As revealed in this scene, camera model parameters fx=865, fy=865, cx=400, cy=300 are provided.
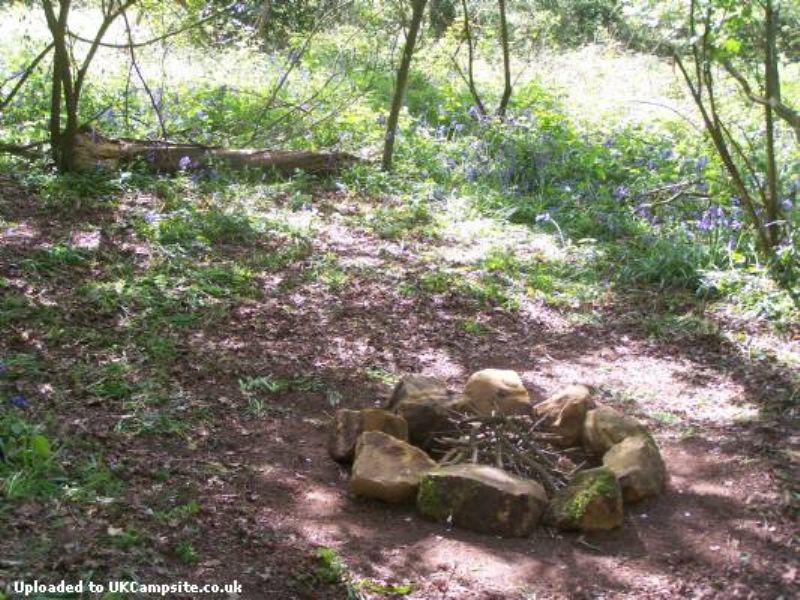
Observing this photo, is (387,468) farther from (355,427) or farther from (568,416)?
(568,416)

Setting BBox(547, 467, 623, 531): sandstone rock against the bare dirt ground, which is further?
BBox(547, 467, 623, 531): sandstone rock

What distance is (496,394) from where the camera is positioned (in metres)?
4.36

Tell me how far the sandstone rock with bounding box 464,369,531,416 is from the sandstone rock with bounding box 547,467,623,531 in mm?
737

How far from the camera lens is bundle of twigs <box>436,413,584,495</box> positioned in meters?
3.93

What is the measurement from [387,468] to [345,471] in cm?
30

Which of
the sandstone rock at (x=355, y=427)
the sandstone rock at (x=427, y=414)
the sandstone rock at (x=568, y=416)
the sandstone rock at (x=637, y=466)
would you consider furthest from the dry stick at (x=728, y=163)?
the sandstone rock at (x=355, y=427)

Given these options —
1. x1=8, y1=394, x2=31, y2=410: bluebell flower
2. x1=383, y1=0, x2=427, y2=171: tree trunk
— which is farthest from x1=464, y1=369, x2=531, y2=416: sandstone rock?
x1=383, y1=0, x2=427, y2=171: tree trunk

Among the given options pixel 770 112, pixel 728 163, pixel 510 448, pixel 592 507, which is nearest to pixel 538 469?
pixel 510 448

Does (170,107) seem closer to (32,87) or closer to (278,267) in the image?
(32,87)

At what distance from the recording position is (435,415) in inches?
164

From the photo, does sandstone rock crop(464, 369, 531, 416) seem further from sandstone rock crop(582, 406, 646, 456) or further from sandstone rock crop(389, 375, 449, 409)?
sandstone rock crop(582, 406, 646, 456)

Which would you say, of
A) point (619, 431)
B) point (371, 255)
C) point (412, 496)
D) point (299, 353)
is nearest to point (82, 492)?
point (412, 496)

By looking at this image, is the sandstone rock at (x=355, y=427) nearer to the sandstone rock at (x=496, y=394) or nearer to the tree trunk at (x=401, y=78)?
the sandstone rock at (x=496, y=394)

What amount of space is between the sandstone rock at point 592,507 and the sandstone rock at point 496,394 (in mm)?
737
